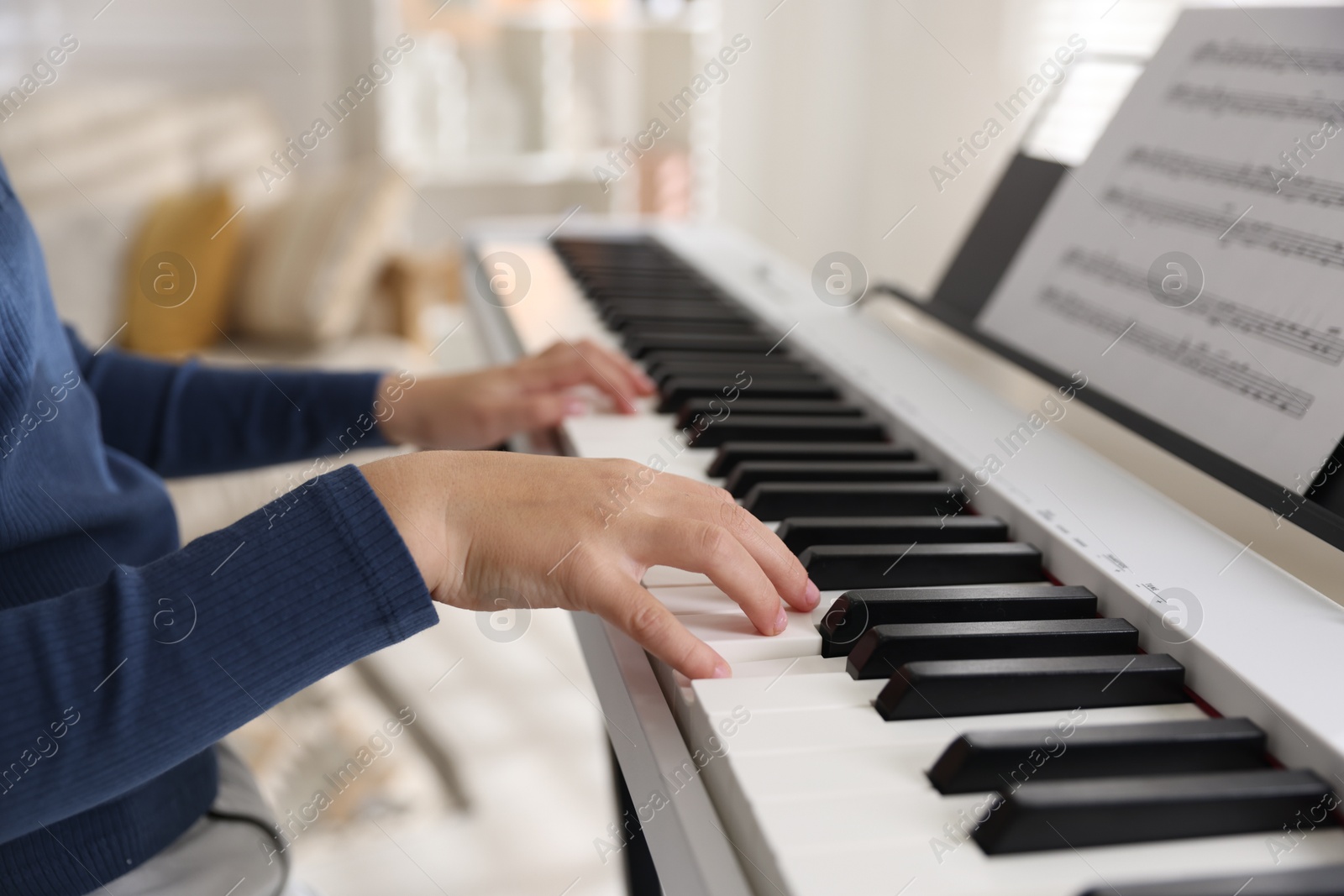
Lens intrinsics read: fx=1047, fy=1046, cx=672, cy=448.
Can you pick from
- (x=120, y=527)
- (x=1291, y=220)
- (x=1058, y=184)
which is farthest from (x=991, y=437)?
(x=120, y=527)

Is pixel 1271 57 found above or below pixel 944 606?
above

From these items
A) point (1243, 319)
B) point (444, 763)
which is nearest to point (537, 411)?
point (1243, 319)

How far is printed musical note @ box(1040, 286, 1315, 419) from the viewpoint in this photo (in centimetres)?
76

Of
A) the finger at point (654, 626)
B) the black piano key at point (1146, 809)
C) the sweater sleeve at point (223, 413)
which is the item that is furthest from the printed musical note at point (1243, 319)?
the sweater sleeve at point (223, 413)

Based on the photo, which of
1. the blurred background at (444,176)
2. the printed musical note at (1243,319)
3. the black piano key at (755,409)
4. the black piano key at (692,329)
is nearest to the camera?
the printed musical note at (1243,319)

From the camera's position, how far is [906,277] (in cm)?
222

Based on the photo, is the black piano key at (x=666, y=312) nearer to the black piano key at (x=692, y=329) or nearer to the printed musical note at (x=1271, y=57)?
the black piano key at (x=692, y=329)

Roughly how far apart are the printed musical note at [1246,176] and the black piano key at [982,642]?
425mm

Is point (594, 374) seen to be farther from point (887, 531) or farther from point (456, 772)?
point (456, 772)

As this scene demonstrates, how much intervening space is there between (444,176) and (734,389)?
8.11 ft

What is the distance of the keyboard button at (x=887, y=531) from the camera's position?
2.35 feet

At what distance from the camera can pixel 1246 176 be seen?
88 cm

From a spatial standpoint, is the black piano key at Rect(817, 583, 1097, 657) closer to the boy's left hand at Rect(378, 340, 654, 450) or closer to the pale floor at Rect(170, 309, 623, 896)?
the boy's left hand at Rect(378, 340, 654, 450)

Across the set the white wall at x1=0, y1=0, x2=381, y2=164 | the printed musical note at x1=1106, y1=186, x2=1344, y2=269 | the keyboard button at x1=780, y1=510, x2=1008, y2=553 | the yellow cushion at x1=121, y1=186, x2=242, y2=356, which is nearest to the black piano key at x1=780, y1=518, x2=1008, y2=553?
the keyboard button at x1=780, y1=510, x2=1008, y2=553
